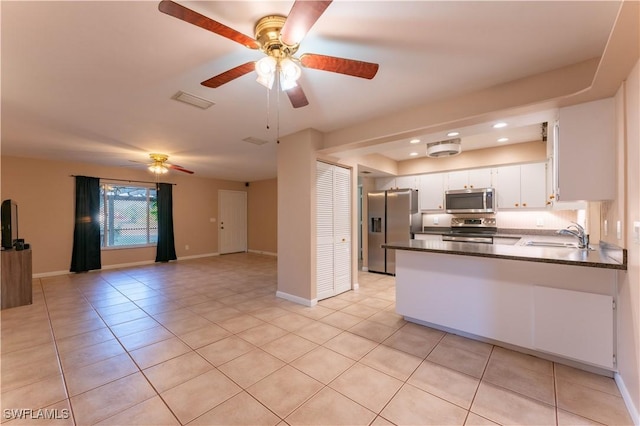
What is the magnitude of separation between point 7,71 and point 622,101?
15.9 feet

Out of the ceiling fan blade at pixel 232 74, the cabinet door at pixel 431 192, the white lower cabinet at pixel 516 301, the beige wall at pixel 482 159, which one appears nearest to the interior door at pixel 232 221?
the beige wall at pixel 482 159

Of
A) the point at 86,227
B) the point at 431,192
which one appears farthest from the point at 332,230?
the point at 86,227

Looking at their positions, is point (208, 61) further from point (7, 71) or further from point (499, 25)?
point (499, 25)

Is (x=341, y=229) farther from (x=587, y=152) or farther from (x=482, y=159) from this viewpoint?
(x=482, y=159)

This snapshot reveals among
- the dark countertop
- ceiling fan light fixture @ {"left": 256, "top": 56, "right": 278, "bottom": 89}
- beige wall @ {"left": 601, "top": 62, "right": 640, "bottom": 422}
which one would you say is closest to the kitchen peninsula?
the dark countertop

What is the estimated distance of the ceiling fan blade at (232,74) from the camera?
1.72 meters

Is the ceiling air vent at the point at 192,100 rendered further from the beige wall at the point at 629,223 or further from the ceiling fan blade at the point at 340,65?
the beige wall at the point at 629,223

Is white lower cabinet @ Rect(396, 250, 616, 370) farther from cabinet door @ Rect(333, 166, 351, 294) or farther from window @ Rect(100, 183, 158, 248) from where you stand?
window @ Rect(100, 183, 158, 248)

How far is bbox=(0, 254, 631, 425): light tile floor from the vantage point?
168 centimetres

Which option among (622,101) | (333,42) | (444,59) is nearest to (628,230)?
(622,101)

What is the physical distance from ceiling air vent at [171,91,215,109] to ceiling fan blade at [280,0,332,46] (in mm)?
1726

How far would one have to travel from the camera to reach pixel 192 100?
280 cm

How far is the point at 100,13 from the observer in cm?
159

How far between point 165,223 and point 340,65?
7.07m
